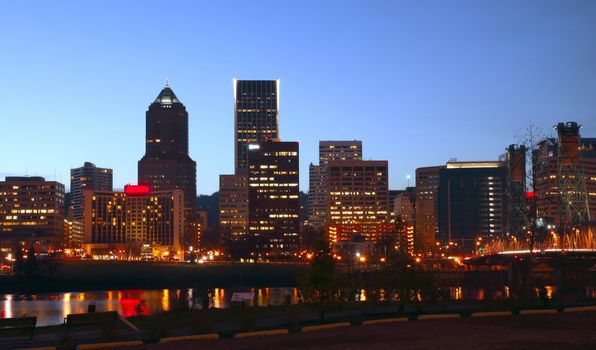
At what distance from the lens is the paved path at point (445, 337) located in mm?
29734

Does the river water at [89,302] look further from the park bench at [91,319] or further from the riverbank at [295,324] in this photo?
the park bench at [91,319]

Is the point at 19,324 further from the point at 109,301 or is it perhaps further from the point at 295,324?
the point at 109,301

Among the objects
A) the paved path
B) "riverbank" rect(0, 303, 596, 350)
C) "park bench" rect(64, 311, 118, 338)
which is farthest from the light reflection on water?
the paved path

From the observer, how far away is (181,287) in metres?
171

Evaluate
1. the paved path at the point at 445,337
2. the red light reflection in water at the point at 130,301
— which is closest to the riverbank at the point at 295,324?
the paved path at the point at 445,337

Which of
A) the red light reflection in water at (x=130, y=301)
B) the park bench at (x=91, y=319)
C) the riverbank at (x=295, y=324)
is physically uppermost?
the park bench at (x=91, y=319)

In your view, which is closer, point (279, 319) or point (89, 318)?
point (89, 318)

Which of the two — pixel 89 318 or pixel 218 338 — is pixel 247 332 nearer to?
pixel 218 338

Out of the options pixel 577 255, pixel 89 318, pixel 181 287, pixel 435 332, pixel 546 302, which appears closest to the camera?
pixel 435 332

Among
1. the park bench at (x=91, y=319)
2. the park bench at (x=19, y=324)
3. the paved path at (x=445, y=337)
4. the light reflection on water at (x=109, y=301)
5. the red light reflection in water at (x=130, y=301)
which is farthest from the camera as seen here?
the red light reflection in water at (x=130, y=301)

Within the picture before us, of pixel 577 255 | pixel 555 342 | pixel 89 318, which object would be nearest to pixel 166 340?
Answer: pixel 89 318

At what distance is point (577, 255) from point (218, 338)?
130656mm

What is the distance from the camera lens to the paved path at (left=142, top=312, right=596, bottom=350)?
29734 mm

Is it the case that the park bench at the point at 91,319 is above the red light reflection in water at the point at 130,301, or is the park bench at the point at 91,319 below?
above
